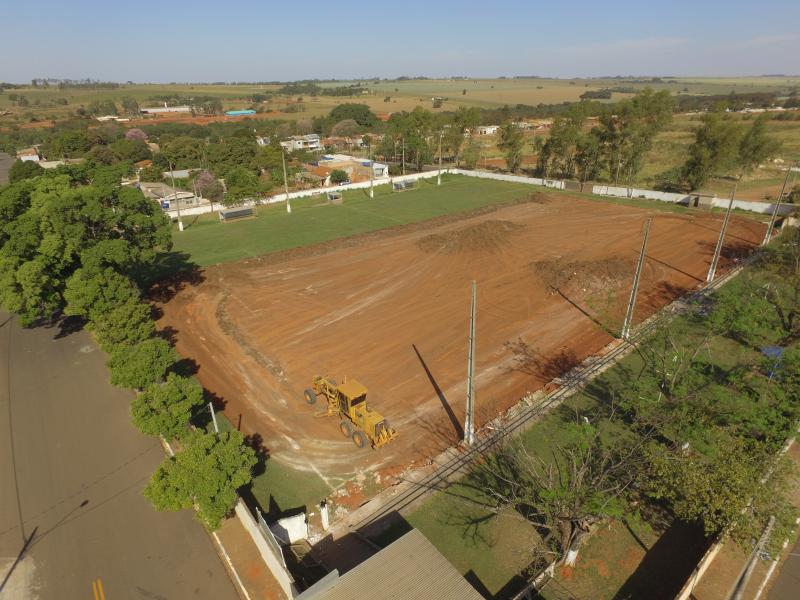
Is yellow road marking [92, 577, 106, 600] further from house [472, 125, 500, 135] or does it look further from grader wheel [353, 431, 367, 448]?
house [472, 125, 500, 135]

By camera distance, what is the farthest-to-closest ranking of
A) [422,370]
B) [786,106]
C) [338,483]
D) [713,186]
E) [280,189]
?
[786,106] < [280,189] < [713,186] < [422,370] < [338,483]

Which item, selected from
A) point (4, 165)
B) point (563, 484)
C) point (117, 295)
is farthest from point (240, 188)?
point (4, 165)

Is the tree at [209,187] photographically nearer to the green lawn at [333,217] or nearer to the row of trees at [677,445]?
the green lawn at [333,217]

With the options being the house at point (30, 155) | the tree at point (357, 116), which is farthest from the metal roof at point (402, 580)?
the tree at point (357, 116)

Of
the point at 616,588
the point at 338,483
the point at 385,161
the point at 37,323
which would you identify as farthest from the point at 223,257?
the point at 385,161

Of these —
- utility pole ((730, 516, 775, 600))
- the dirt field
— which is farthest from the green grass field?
utility pole ((730, 516, 775, 600))

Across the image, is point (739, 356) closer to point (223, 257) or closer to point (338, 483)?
point (338, 483)
